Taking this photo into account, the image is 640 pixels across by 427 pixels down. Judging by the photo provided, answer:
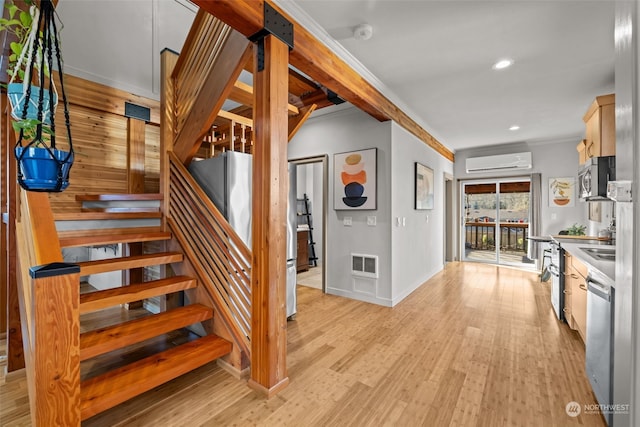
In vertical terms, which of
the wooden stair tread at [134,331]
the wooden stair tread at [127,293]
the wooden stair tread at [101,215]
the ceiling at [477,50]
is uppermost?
the ceiling at [477,50]

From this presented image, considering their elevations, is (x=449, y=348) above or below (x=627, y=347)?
below

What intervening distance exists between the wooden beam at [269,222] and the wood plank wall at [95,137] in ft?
10.4

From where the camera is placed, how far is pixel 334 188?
4.11 metres

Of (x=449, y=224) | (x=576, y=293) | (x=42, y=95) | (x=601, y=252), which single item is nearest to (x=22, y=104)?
(x=42, y=95)

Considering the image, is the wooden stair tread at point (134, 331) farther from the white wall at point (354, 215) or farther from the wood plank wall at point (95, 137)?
the wood plank wall at point (95, 137)

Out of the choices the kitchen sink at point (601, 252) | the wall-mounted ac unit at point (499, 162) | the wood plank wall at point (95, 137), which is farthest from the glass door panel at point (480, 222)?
the wood plank wall at point (95, 137)

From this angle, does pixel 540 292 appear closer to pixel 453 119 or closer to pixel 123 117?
pixel 453 119

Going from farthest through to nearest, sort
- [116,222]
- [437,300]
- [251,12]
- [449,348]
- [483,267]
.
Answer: [483,267]
[437,300]
[116,222]
[449,348]
[251,12]

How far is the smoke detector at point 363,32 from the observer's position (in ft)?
7.32

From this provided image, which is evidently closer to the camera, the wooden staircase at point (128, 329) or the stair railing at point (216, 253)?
the wooden staircase at point (128, 329)

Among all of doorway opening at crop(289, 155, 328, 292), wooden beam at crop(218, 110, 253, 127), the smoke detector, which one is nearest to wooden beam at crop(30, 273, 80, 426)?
wooden beam at crop(218, 110, 253, 127)

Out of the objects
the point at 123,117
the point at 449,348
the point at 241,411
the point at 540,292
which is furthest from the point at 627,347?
the point at 123,117

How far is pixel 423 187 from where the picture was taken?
4699mm

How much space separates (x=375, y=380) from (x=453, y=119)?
410 centimetres
